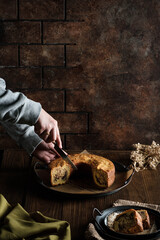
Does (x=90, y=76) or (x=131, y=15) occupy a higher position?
(x=131, y=15)

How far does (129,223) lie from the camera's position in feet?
3.77

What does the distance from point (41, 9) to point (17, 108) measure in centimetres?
92

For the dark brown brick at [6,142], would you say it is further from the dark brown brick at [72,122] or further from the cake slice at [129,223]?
the cake slice at [129,223]

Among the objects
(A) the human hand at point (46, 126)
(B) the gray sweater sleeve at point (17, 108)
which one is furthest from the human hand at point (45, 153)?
(B) the gray sweater sleeve at point (17, 108)

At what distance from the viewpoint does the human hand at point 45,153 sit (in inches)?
68.3

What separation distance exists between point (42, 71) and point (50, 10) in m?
0.39

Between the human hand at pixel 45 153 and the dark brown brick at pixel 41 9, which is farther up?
the dark brown brick at pixel 41 9

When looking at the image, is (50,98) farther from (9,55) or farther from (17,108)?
(17,108)

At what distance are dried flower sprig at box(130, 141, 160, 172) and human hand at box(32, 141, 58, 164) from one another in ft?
1.42

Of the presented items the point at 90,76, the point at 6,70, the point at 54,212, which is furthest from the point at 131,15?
the point at 54,212

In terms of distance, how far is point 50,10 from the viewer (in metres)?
2.05

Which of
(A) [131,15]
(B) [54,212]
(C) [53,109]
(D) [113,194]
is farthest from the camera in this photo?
(C) [53,109]

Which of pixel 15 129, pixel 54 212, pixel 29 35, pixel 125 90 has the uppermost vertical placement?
pixel 29 35

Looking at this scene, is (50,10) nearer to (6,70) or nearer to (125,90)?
(6,70)
